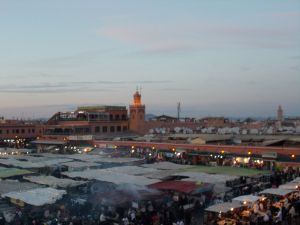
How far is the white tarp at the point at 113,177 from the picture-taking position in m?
15.6

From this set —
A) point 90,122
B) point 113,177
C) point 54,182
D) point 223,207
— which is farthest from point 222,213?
point 90,122

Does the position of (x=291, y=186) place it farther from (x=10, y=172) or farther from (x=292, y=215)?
(x=10, y=172)

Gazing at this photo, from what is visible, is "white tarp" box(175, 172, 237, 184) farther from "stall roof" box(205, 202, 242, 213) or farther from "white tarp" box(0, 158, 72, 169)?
"white tarp" box(0, 158, 72, 169)

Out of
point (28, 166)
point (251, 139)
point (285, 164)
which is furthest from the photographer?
point (251, 139)

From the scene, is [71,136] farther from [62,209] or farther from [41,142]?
[62,209]

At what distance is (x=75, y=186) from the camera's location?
15766 millimetres

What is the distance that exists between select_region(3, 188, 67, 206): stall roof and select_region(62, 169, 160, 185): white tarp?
2456 mm

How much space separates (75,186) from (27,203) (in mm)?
3047

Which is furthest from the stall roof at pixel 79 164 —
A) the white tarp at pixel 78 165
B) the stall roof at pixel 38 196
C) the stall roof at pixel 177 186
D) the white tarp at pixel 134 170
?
the stall roof at pixel 38 196

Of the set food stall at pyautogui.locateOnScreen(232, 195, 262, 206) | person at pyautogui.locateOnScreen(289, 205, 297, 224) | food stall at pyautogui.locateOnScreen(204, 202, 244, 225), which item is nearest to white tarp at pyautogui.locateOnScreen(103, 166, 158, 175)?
food stall at pyautogui.locateOnScreen(204, 202, 244, 225)

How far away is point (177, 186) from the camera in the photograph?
49.2 ft

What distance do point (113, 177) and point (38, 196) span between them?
3.60m

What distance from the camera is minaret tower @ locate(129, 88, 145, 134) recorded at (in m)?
43.9

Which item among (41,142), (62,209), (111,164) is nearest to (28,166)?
(111,164)
